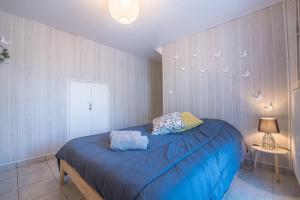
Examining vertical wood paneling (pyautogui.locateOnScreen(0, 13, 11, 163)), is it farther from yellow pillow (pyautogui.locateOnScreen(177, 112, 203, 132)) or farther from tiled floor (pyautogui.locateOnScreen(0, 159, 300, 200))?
yellow pillow (pyautogui.locateOnScreen(177, 112, 203, 132))

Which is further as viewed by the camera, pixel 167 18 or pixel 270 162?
pixel 167 18

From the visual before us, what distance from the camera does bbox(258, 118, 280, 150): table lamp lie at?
73.3 inches

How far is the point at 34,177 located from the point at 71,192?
2.62ft

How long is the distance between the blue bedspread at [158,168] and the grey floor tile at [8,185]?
2.47 ft

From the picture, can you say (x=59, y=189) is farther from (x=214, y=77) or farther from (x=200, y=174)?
(x=214, y=77)

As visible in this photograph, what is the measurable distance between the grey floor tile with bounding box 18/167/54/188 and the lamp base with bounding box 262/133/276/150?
3.16 m

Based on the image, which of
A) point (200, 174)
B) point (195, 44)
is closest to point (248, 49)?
point (195, 44)

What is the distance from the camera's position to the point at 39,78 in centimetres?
252

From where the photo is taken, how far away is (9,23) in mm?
2256

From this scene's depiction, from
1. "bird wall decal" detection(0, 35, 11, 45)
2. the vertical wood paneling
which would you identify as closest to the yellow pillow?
the vertical wood paneling

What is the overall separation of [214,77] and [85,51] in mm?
2840

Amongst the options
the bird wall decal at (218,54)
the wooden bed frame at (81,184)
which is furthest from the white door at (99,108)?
the bird wall decal at (218,54)

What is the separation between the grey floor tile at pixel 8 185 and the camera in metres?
1.66

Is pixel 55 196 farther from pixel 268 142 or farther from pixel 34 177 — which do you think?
pixel 268 142
